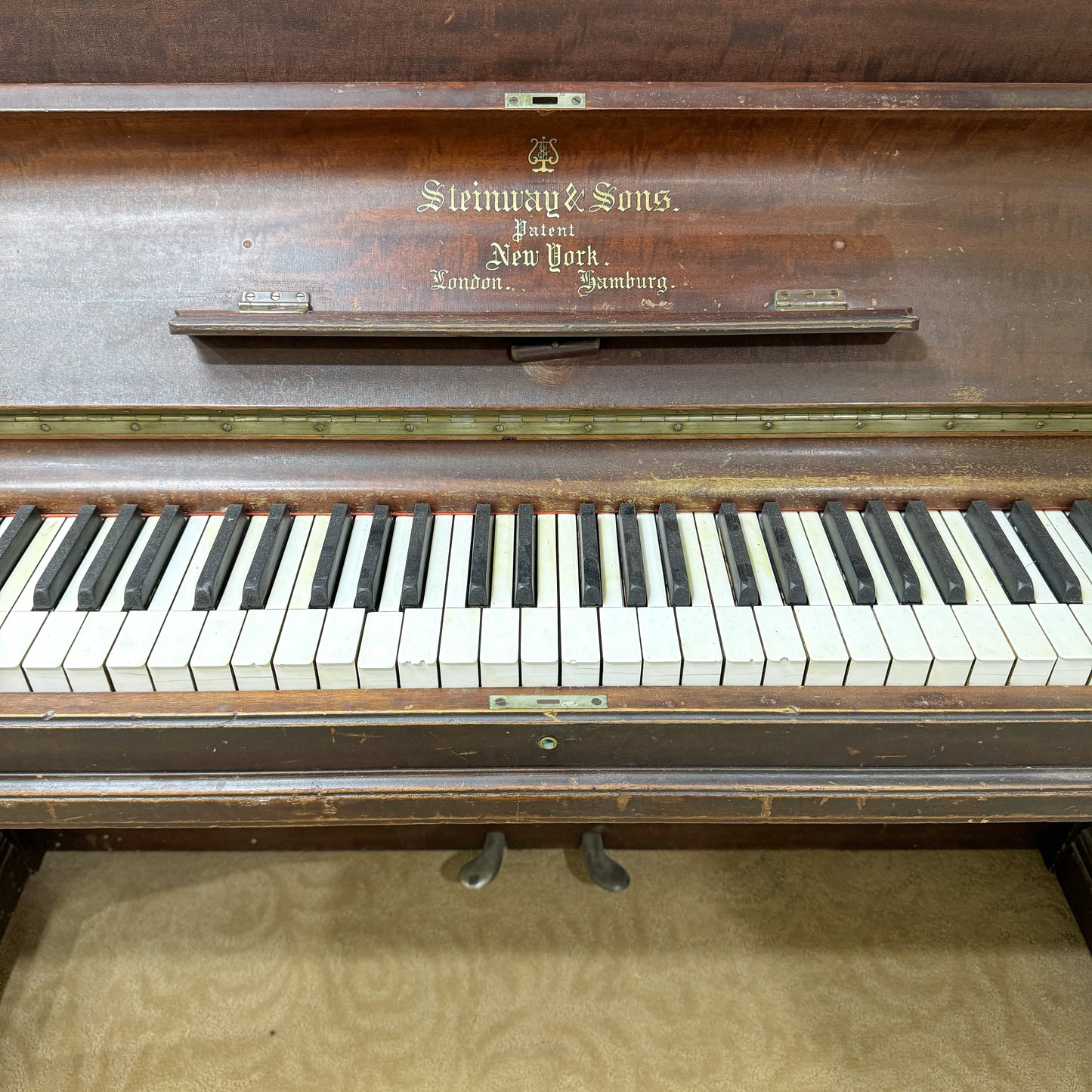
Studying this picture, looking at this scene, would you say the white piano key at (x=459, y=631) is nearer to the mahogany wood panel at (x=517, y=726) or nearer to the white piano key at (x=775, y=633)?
the mahogany wood panel at (x=517, y=726)

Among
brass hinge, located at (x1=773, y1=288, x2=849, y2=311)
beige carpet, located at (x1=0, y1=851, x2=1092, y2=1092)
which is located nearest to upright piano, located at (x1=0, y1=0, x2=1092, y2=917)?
brass hinge, located at (x1=773, y1=288, x2=849, y2=311)

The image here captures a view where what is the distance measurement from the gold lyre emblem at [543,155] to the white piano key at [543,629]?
626 millimetres

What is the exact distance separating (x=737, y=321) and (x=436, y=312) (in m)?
0.50

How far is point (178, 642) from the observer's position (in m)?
1.27

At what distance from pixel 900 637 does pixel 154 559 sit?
1188 millimetres

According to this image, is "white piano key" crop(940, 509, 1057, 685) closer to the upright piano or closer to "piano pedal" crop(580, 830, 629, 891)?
the upright piano

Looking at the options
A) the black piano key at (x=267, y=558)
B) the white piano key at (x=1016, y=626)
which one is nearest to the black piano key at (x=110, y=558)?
the black piano key at (x=267, y=558)

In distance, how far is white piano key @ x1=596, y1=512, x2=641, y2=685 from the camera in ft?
4.09

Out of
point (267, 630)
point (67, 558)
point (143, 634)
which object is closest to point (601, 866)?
point (267, 630)

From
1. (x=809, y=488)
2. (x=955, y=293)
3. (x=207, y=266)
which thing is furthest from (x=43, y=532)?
(x=955, y=293)

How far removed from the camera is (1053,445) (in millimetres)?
1515

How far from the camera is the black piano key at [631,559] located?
1324 mm

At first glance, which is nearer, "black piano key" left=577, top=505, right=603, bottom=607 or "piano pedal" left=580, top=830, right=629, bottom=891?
"black piano key" left=577, top=505, right=603, bottom=607

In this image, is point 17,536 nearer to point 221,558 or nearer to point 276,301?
point 221,558
